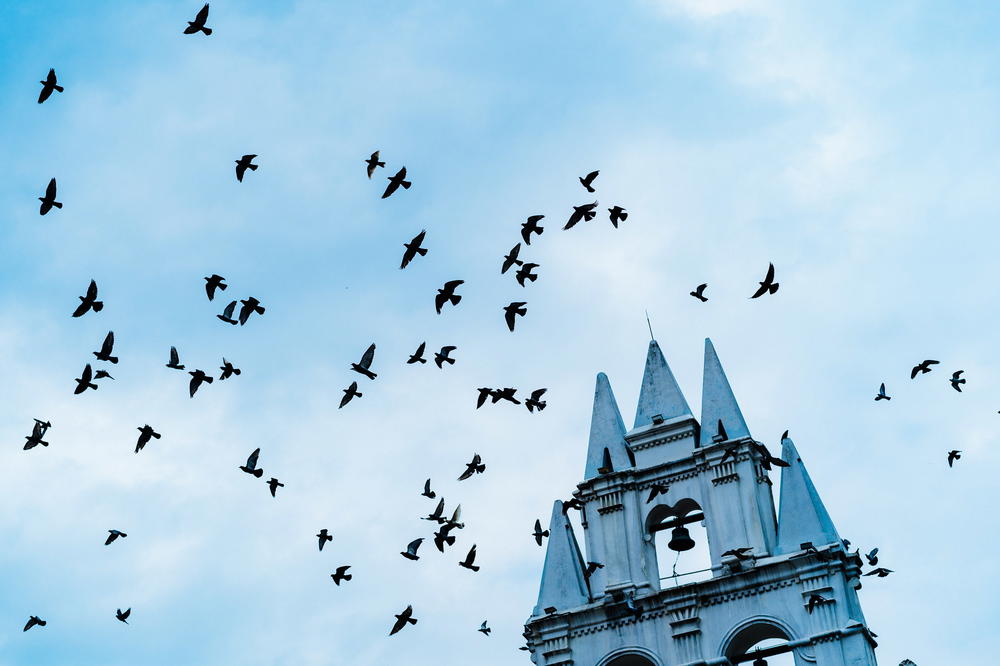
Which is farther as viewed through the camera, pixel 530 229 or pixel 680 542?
pixel 680 542

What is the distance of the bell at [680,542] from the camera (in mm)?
24344

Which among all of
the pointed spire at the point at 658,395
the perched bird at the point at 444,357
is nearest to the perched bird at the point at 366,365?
the perched bird at the point at 444,357

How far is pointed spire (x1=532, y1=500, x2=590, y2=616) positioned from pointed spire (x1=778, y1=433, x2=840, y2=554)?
3663 millimetres

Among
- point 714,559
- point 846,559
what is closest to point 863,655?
point 846,559

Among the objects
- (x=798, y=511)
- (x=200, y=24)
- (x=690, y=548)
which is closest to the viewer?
(x=200, y=24)

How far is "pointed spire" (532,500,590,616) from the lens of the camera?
2417 centimetres

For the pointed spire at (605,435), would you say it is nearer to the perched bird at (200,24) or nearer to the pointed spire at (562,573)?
the pointed spire at (562,573)

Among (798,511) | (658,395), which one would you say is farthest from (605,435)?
(798,511)

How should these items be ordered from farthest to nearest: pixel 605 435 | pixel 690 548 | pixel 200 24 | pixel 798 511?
1. pixel 605 435
2. pixel 690 548
3. pixel 798 511
4. pixel 200 24

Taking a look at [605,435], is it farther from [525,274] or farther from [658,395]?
[525,274]

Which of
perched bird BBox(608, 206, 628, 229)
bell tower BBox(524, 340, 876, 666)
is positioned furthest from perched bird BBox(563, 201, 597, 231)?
bell tower BBox(524, 340, 876, 666)

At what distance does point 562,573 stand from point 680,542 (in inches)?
86.2

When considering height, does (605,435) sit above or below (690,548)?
above

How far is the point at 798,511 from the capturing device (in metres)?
23.5
